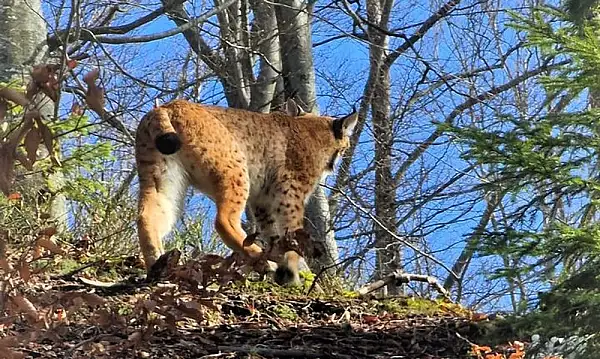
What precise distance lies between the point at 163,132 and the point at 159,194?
0.44 meters

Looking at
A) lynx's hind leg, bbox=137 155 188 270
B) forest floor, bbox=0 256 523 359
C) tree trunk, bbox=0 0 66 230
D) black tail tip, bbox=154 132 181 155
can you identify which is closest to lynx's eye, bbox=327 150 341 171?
lynx's hind leg, bbox=137 155 188 270

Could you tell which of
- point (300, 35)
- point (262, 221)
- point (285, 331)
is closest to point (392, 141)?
point (300, 35)

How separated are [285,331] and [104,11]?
8.30 m

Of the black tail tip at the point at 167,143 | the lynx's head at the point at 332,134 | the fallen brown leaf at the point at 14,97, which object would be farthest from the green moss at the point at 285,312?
the fallen brown leaf at the point at 14,97

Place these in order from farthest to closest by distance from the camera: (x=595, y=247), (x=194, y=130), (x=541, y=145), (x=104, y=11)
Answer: (x=104, y=11) → (x=194, y=130) → (x=541, y=145) → (x=595, y=247)

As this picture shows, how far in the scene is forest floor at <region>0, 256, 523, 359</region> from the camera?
3246mm

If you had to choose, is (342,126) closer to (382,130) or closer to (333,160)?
(333,160)

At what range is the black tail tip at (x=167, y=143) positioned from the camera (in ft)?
20.3

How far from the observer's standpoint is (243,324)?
4.79 m

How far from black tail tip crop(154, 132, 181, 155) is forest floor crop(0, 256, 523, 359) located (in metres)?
1.12

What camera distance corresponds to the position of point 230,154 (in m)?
6.72

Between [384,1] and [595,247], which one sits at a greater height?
[384,1]

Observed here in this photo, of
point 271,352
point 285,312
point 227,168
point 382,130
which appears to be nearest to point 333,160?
point 227,168

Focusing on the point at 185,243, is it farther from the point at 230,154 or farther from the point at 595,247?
the point at 595,247
